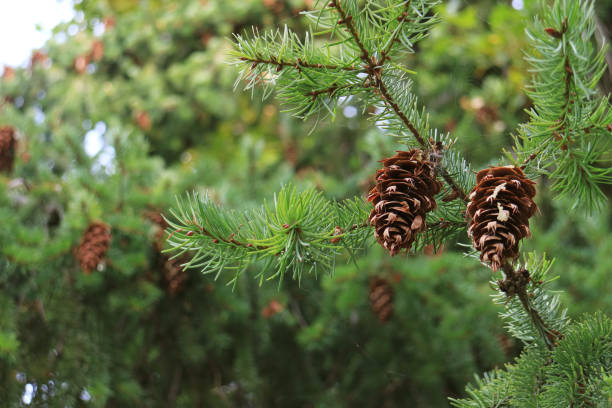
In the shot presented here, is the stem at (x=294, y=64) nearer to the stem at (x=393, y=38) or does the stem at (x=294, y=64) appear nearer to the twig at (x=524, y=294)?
the stem at (x=393, y=38)

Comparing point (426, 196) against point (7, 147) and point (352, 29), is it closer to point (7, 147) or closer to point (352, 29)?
point (352, 29)

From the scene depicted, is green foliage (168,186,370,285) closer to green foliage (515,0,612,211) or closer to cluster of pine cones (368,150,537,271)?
cluster of pine cones (368,150,537,271)

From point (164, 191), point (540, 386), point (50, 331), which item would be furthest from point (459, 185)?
point (50, 331)

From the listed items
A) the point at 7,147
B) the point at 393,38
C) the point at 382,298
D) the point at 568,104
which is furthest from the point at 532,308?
the point at 7,147

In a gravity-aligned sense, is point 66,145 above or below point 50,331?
above

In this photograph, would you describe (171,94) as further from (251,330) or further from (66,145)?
(251,330)

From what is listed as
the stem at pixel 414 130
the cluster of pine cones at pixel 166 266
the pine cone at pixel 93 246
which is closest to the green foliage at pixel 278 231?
the stem at pixel 414 130
